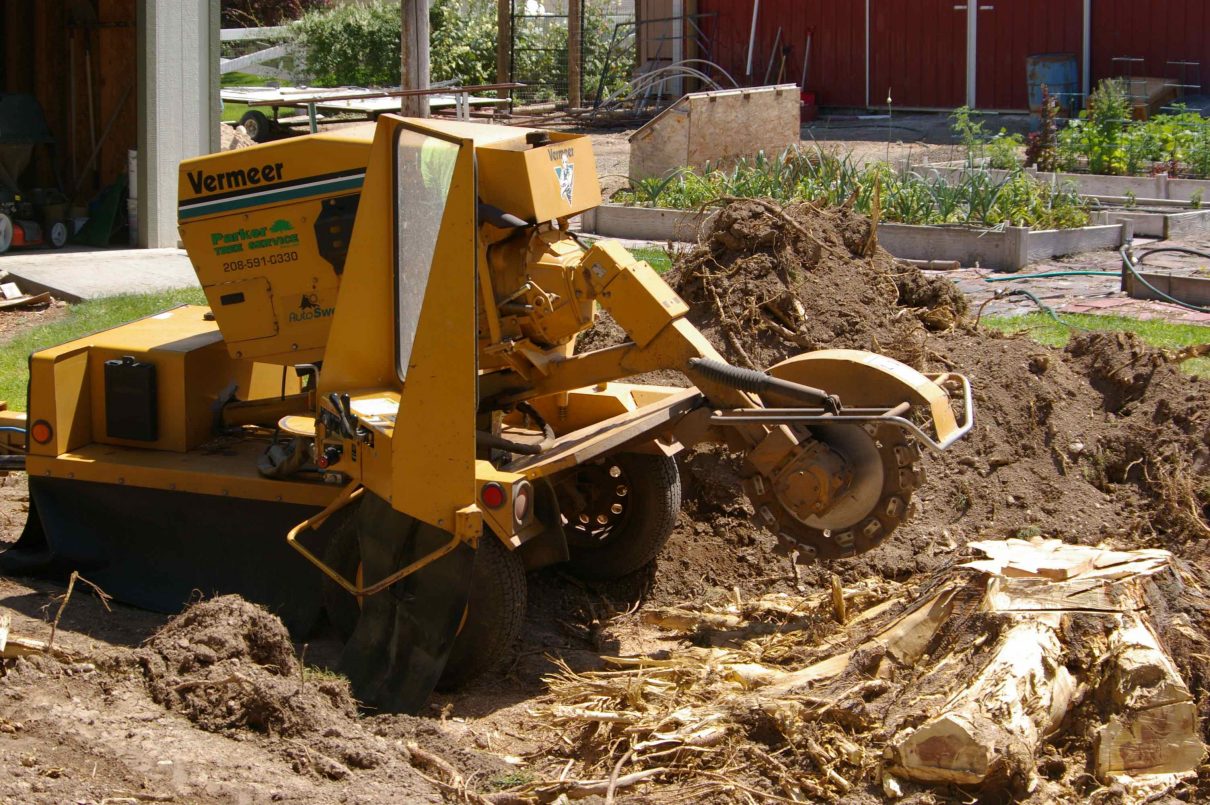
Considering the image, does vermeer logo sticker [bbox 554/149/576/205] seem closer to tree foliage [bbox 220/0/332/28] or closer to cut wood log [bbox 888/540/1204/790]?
cut wood log [bbox 888/540/1204/790]

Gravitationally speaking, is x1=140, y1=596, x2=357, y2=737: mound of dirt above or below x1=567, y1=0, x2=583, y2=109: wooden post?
below

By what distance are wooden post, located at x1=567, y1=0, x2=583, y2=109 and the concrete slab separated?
1220 centimetres

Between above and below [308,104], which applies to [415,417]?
below

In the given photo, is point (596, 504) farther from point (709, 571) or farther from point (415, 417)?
point (415, 417)

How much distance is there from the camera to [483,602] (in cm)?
503

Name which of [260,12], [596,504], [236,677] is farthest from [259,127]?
[260,12]

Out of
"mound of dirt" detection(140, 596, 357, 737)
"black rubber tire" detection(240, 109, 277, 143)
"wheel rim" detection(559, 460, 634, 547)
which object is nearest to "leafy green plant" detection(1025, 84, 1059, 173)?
"black rubber tire" detection(240, 109, 277, 143)

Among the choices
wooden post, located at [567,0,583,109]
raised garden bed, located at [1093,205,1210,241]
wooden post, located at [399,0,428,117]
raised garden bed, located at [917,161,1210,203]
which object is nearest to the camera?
raised garden bed, located at [1093,205,1210,241]

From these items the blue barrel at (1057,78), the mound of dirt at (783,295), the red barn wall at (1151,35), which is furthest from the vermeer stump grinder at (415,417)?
the red barn wall at (1151,35)

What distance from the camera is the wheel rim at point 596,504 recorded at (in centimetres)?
594

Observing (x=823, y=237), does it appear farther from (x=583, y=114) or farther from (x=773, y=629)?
(x=583, y=114)

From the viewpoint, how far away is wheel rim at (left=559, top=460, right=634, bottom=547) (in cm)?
594

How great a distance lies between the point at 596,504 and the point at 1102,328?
4777 mm

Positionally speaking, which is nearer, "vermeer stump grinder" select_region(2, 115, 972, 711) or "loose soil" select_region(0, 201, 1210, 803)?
"loose soil" select_region(0, 201, 1210, 803)
